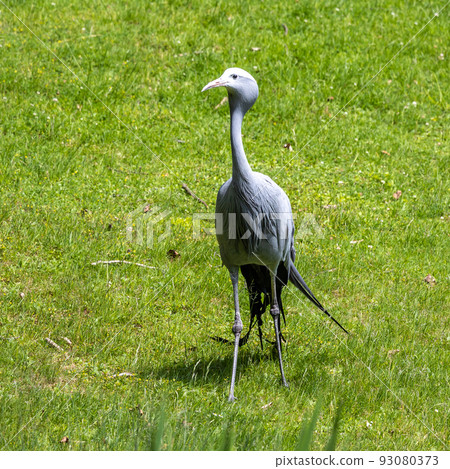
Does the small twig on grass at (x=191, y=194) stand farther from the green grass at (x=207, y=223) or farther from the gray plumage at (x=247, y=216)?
the gray plumage at (x=247, y=216)

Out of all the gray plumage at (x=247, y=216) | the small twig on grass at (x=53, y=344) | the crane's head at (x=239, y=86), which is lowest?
the small twig on grass at (x=53, y=344)

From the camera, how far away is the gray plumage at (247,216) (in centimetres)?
452

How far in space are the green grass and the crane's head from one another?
204cm

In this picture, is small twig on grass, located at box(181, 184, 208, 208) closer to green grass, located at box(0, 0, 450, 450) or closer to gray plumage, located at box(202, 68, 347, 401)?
green grass, located at box(0, 0, 450, 450)

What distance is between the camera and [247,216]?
15.7ft

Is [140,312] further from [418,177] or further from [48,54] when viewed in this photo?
[48,54]

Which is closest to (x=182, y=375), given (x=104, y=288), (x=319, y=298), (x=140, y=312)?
(x=140, y=312)

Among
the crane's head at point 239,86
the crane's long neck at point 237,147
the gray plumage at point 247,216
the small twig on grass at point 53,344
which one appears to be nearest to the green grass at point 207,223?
the small twig on grass at point 53,344

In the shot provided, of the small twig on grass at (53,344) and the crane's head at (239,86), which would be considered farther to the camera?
the small twig on grass at (53,344)

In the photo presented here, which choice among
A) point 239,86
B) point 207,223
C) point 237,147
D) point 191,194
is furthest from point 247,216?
point 191,194

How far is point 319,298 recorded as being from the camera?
6.41 meters

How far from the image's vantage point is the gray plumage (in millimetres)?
4523

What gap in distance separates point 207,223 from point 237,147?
3142 mm

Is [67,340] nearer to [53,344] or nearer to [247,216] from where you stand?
[53,344]
